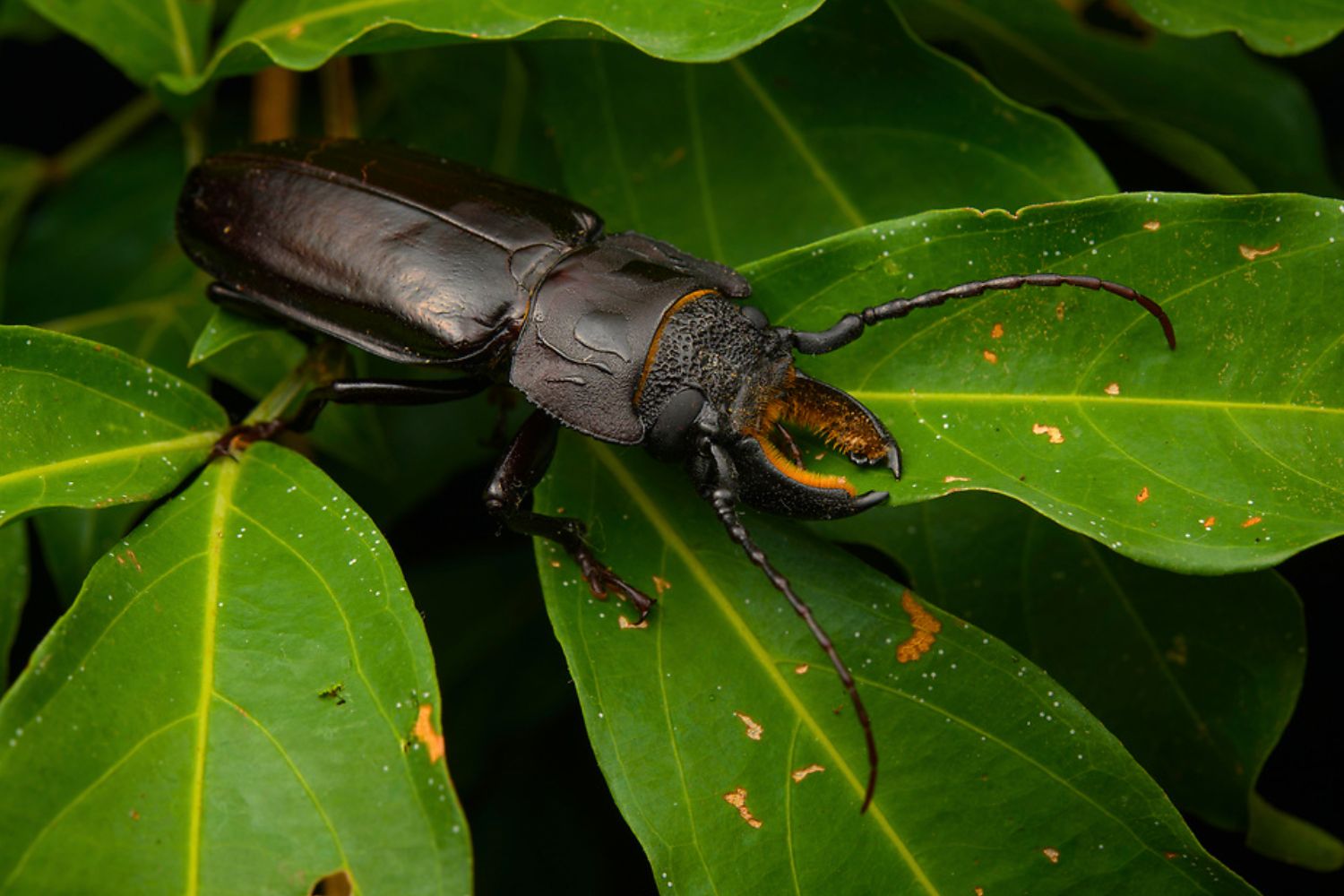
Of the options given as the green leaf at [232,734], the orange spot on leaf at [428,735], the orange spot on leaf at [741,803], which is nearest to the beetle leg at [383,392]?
the green leaf at [232,734]

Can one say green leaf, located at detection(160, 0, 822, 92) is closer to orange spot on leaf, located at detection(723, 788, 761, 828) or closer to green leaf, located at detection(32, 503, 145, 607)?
green leaf, located at detection(32, 503, 145, 607)

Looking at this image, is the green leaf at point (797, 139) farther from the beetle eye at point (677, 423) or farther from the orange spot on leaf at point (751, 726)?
the orange spot on leaf at point (751, 726)

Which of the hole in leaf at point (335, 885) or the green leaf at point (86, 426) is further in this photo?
the green leaf at point (86, 426)

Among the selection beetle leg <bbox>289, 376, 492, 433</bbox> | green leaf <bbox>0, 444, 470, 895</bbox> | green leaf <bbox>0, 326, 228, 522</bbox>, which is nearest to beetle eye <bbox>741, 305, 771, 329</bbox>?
beetle leg <bbox>289, 376, 492, 433</bbox>

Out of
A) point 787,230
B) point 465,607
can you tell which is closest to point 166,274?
point 465,607

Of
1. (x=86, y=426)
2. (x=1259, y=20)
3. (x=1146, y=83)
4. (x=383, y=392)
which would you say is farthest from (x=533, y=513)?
(x=1146, y=83)

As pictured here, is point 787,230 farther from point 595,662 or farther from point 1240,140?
point 1240,140

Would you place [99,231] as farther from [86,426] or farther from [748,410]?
[748,410]
